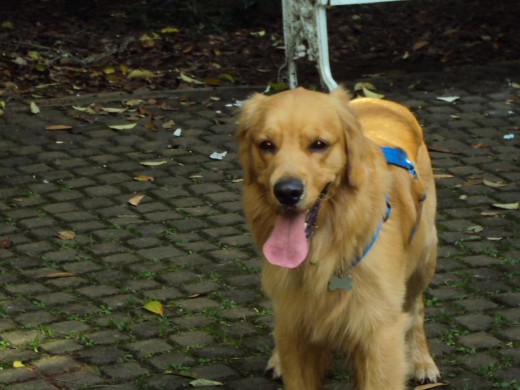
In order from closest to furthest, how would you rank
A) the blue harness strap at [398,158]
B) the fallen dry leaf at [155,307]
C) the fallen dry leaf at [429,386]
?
the blue harness strap at [398,158]
the fallen dry leaf at [429,386]
the fallen dry leaf at [155,307]

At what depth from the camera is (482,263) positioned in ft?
21.0

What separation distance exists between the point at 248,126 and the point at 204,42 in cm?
672

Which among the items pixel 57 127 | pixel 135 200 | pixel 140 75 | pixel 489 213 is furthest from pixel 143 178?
pixel 140 75

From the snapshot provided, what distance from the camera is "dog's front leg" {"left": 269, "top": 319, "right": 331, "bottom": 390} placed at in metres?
4.63

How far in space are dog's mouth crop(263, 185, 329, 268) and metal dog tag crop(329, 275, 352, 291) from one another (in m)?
0.17

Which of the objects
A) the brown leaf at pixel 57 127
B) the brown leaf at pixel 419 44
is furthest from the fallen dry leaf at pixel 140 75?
the brown leaf at pixel 419 44

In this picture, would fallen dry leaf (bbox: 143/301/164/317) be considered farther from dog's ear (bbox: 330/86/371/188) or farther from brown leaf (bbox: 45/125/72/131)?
brown leaf (bbox: 45/125/72/131)

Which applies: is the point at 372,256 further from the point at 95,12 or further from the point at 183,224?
the point at 95,12

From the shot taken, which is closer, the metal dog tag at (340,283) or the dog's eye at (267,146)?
the dog's eye at (267,146)

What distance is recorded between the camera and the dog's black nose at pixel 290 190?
4145mm

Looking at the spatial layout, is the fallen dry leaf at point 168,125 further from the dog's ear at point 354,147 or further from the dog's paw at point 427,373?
the dog's ear at point 354,147

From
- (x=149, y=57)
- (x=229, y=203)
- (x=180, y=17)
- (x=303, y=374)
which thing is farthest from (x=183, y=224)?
(x=180, y=17)

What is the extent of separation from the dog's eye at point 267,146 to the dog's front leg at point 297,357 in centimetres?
72

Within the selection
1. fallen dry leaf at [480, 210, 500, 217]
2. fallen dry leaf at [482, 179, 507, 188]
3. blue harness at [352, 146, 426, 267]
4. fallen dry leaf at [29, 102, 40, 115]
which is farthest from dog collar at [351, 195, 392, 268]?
fallen dry leaf at [29, 102, 40, 115]
